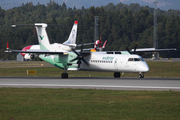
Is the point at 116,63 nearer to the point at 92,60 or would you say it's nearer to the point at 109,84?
the point at 92,60

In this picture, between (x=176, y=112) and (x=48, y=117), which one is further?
(x=176, y=112)

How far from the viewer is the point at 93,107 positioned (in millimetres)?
14883

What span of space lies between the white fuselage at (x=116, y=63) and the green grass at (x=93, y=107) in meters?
14.1

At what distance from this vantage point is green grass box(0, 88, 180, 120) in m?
12.7

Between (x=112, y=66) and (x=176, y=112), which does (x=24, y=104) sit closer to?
(x=176, y=112)

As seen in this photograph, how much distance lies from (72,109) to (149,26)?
430 ft

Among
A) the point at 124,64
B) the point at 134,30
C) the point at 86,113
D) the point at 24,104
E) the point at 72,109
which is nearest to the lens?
the point at 86,113

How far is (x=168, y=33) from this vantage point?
128625mm

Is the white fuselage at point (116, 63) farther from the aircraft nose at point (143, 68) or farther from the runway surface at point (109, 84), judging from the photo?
the runway surface at point (109, 84)

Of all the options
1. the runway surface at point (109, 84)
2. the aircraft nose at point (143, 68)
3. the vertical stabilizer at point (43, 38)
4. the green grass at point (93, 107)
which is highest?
the vertical stabilizer at point (43, 38)

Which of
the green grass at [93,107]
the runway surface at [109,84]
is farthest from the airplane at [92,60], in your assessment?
the green grass at [93,107]

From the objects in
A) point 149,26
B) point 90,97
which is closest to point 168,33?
point 149,26

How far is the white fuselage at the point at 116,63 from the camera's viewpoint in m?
33.5

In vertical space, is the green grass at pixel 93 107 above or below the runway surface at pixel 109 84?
above
